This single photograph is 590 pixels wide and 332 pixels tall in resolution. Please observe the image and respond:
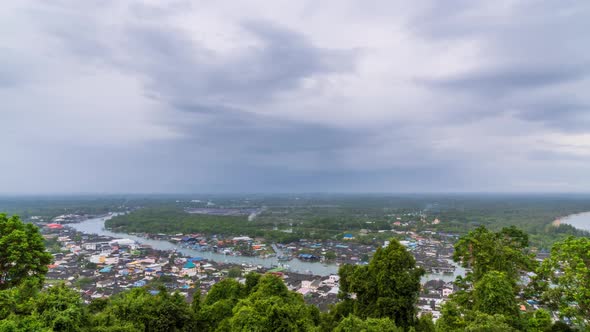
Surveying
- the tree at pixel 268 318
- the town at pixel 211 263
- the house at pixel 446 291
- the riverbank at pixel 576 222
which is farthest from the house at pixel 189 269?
the riverbank at pixel 576 222

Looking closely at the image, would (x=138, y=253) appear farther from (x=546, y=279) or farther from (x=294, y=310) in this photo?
(x=546, y=279)

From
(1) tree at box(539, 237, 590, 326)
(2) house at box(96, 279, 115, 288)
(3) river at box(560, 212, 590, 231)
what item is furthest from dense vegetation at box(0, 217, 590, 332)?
(3) river at box(560, 212, 590, 231)

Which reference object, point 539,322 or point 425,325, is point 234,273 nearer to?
point 425,325

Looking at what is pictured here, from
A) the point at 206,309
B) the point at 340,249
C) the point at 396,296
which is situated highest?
the point at 396,296

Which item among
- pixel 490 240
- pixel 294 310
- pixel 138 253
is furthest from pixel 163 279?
pixel 490 240

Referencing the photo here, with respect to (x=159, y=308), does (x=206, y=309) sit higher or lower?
lower

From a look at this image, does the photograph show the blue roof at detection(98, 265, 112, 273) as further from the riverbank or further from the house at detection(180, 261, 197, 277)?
the riverbank
